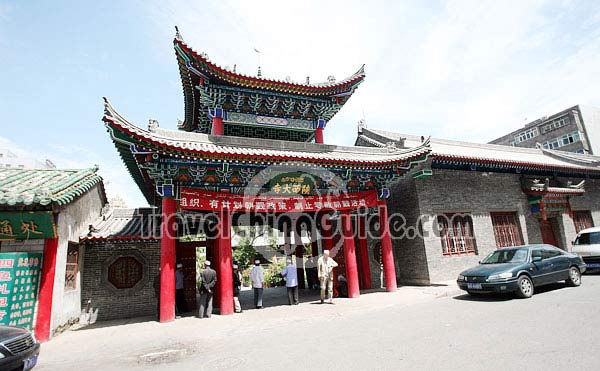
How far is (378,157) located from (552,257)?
5805 millimetres

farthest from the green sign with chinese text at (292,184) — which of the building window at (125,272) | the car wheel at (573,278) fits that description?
the car wheel at (573,278)

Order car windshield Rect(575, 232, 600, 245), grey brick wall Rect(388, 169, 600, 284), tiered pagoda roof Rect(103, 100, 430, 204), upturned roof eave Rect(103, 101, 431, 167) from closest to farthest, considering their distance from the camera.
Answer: upturned roof eave Rect(103, 101, 431, 167) → tiered pagoda roof Rect(103, 100, 430, 204) → grey brick wall Rect(388, 169, 600, 284) → car windshield Rect(575, 232, 600, 245)

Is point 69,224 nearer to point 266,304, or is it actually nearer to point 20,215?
point 20,215

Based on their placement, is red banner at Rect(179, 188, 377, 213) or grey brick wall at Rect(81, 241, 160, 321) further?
grey brick wall at Rect(81, 241, 160, 321)

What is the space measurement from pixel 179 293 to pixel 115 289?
2.02m

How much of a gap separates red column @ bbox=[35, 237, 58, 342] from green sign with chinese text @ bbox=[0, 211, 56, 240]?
0.97ft

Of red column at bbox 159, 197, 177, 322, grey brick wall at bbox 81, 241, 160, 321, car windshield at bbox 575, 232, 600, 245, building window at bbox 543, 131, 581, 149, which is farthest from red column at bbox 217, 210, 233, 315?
building window at bbox 543, 131, 581, 149

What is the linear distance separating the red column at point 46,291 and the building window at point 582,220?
21612mm

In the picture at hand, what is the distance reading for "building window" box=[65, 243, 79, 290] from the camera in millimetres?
8688

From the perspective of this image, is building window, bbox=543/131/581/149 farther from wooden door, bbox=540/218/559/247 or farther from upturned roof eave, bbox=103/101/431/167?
upturned roof eave, bbox=103/101/431/167

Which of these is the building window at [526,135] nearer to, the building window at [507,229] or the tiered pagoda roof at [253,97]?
the building window at [507,229]

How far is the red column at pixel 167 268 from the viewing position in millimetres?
8203

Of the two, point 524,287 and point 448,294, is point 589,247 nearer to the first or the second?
point 524,287

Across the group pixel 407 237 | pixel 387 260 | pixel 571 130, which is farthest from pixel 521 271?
pixel 571 130
